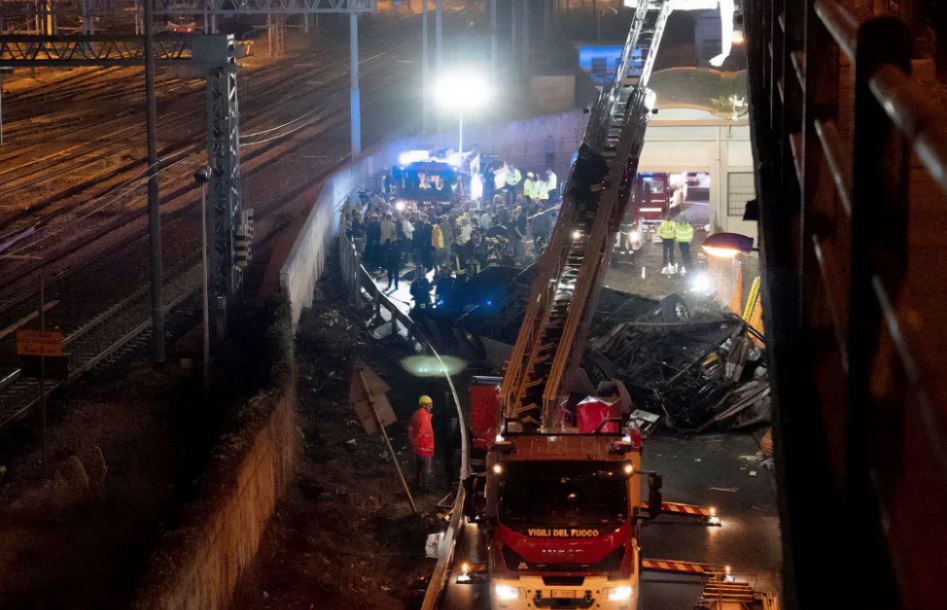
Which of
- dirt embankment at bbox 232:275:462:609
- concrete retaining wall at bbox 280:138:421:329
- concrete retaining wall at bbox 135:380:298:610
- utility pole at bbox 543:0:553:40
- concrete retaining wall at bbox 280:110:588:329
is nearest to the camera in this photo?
concrete retaining wall at bbox 135:380:298:610

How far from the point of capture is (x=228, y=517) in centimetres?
1327

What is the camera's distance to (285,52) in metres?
70.1

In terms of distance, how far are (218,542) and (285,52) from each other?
6033 centimetres

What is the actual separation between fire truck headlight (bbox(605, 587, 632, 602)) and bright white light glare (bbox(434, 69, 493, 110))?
3363 centimetres

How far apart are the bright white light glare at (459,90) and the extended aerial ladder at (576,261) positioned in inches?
856

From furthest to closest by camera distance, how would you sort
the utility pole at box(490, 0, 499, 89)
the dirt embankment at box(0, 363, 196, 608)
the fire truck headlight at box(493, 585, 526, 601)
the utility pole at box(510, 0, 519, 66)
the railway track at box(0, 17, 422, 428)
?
the utility pole at box(510, 0, 519, 66)
the utility pole at box(490, 0, 499, 89)
the railway track at box(0, 17, 422, 428)
the dirt embankment at box(0, 363, 196, 608)
the fire truck headlight at box(493, 585, 526, 601)

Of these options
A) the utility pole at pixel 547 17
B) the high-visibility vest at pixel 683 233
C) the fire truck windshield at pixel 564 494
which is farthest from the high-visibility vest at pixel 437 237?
the utility pole at pixel 547 17

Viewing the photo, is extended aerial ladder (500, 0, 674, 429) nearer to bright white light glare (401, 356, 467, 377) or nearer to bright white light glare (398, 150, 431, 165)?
bright white light glare (401, 356, 467, 377)

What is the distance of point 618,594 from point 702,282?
18.4m

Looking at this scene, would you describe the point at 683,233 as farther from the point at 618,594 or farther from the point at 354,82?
the point at 618,594

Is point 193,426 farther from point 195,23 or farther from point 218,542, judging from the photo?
point 195,23

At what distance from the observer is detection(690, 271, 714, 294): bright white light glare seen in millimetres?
29375

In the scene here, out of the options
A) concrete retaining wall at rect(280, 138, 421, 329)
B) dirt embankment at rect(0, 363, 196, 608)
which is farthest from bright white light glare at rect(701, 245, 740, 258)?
concrete retaining wall at rect(280, 138, 421, 329)

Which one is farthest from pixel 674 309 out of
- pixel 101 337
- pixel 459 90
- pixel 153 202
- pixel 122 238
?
pixel 459 90
